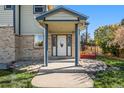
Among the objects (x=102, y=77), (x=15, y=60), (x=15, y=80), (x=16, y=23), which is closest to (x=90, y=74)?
(x=102, y=77)

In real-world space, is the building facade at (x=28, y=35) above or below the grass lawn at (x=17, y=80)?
above

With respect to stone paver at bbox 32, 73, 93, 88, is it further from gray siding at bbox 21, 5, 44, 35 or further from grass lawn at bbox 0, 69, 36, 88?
gray siding at bbox 21, 5, 44, 35

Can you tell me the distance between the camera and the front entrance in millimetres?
Answer: 26344

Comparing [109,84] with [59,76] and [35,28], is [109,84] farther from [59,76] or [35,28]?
[35,28]

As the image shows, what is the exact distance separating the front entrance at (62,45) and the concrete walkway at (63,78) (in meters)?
9.17

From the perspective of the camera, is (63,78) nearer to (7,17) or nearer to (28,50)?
(28,50)

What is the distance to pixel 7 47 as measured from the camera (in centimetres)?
2231

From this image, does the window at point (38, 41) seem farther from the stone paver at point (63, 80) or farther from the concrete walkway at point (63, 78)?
the stone paver at point (63, 80)

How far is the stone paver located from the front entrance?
1064cm

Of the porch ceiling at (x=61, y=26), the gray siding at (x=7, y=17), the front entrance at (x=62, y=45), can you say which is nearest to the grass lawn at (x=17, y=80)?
the porch ceiling at (x=61, y=26)

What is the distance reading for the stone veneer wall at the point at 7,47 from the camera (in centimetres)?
2212

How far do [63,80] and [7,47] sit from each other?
9521 millimetres

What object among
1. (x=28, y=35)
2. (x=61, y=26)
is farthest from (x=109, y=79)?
(x=28, y=35)
